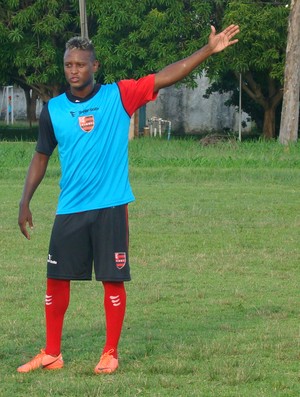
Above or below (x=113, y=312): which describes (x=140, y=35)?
above

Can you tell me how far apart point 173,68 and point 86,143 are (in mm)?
690

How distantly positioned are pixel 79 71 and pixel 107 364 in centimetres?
175

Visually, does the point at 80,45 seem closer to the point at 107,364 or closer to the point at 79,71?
the point at 79,71

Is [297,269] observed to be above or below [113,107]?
below

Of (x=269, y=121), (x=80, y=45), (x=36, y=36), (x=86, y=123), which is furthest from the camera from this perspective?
(x=269, y=121)

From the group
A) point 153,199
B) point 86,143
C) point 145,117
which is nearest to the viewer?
point 86,143

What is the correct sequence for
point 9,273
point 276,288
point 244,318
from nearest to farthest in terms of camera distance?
point 244,318, point 276,288, point 9,273

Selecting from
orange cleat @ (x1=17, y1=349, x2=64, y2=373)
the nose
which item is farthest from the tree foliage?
orange cleat @ (x1=17, y1=349, x2=64, y2=373)

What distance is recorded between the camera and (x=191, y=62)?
21.6 ft

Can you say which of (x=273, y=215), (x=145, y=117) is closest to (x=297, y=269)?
(x=273, y=215)

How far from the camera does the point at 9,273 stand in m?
10.7

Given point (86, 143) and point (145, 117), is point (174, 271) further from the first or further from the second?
point (145, 117)

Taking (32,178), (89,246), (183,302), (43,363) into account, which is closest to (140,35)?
(183,302)

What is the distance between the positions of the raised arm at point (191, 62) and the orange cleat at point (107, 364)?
1.62 meters
